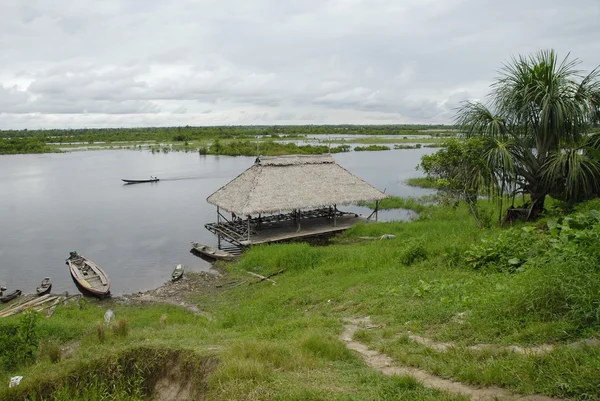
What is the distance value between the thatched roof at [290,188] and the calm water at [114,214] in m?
3.11

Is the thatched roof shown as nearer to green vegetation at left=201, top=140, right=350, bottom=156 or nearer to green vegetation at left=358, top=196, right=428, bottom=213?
green vegetation at left=358, top=196, right=428, bottom=213

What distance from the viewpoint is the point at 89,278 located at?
1496cm

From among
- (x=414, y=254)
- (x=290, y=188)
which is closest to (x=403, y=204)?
(x=290, y=188)

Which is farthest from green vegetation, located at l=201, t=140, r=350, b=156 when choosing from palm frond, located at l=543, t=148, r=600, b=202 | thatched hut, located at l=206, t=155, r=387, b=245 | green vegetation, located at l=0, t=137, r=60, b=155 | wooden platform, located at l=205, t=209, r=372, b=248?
palm frond, located at l=543, t=148, r=600, b=202

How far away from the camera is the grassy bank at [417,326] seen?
13.8 ft

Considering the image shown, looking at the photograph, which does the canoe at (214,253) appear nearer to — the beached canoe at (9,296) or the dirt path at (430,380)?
the beached canoe at (9,296)

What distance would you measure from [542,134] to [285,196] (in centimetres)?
992

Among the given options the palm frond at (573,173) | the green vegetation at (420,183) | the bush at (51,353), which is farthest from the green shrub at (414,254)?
the green vegetation at (420,183)

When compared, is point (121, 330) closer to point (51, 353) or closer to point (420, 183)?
point (51, 353)

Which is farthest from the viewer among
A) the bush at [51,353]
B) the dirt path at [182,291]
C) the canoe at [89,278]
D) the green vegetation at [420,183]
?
the green vegetation at [420,183]

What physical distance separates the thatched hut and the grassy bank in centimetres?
680

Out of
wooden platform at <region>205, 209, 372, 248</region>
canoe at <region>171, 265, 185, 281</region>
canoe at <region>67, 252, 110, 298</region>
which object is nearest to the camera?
canoe at <region>67, 252, 110, 298</region>

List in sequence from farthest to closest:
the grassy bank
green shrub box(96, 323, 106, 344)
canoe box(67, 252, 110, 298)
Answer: canoe box(67, 252, 110, 298), green shrub box(96, 323, 106, 344), the grassy bank

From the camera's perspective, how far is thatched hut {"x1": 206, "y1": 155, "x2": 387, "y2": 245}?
1762 cm
